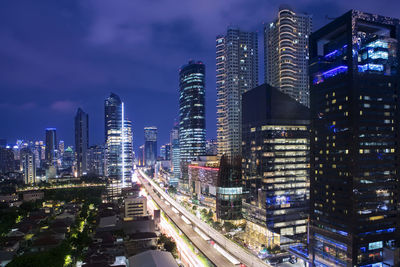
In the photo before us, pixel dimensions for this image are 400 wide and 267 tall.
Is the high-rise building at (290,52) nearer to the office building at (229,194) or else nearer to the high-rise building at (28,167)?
the office building at (229,194)

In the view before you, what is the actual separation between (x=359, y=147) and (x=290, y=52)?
68.5 metres

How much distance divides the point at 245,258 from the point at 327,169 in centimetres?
2274

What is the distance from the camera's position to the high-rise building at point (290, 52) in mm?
108375

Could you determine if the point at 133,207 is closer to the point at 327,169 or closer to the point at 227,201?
the point at 227,201

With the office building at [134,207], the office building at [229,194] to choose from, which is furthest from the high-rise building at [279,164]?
the office building at [134,207]

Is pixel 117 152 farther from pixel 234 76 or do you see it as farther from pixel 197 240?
pixel 197 240

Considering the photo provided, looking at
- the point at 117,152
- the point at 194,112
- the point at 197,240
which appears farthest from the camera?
the point at 117,152

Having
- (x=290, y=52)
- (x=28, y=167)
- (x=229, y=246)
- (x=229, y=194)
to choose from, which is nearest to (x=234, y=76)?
(x=290, y=52)

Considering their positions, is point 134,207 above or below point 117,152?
below

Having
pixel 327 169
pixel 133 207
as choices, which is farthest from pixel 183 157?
pixel 327 169

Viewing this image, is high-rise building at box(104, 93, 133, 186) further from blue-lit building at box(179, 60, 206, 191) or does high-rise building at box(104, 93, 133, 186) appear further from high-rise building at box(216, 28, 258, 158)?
high-rise building at box(216, 28, 258, 158)

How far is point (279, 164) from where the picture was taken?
240 ft

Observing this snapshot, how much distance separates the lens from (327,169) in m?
54.7

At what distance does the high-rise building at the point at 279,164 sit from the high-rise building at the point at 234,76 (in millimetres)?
50012
